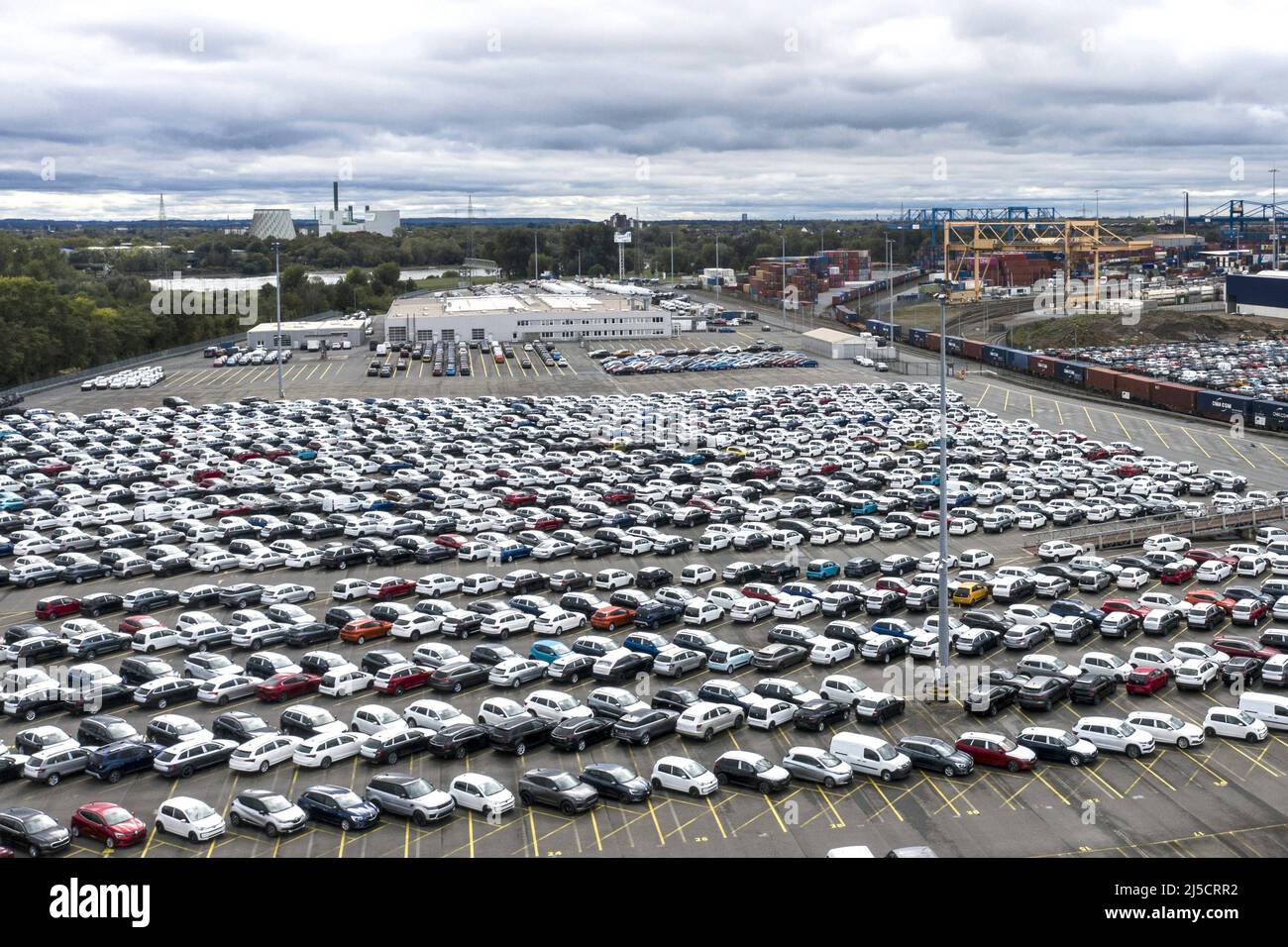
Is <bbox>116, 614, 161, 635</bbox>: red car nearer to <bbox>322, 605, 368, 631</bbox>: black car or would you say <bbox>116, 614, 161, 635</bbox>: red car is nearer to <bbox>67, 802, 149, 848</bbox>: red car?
<bbox>322, 605, 368, 631</bbox>: black car

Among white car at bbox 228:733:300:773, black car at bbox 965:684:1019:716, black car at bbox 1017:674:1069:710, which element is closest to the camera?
white car at bbox 228:733:300:773

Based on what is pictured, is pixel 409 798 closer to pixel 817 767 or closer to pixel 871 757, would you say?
pixel 817 767

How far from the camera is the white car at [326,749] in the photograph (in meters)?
19.5

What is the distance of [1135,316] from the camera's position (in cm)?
9750

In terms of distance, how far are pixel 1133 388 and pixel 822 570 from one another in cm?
3782

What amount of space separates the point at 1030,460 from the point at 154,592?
31.9 m

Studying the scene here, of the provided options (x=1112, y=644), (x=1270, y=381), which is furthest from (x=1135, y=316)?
(x=1112, y=644)

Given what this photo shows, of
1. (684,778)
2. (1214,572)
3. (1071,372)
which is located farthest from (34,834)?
(1071,372)

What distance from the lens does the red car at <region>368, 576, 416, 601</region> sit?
29.5 metres

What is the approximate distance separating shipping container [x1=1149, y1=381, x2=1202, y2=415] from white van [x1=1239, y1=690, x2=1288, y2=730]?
40.6m

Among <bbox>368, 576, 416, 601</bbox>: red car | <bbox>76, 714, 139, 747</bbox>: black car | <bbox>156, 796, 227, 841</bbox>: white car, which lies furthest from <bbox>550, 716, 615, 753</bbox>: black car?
<bbox>368, 576, 416, 601</bbox>: red car

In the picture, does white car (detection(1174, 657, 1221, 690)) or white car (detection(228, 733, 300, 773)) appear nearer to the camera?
white car (detection(228, 733, 300, 773))
